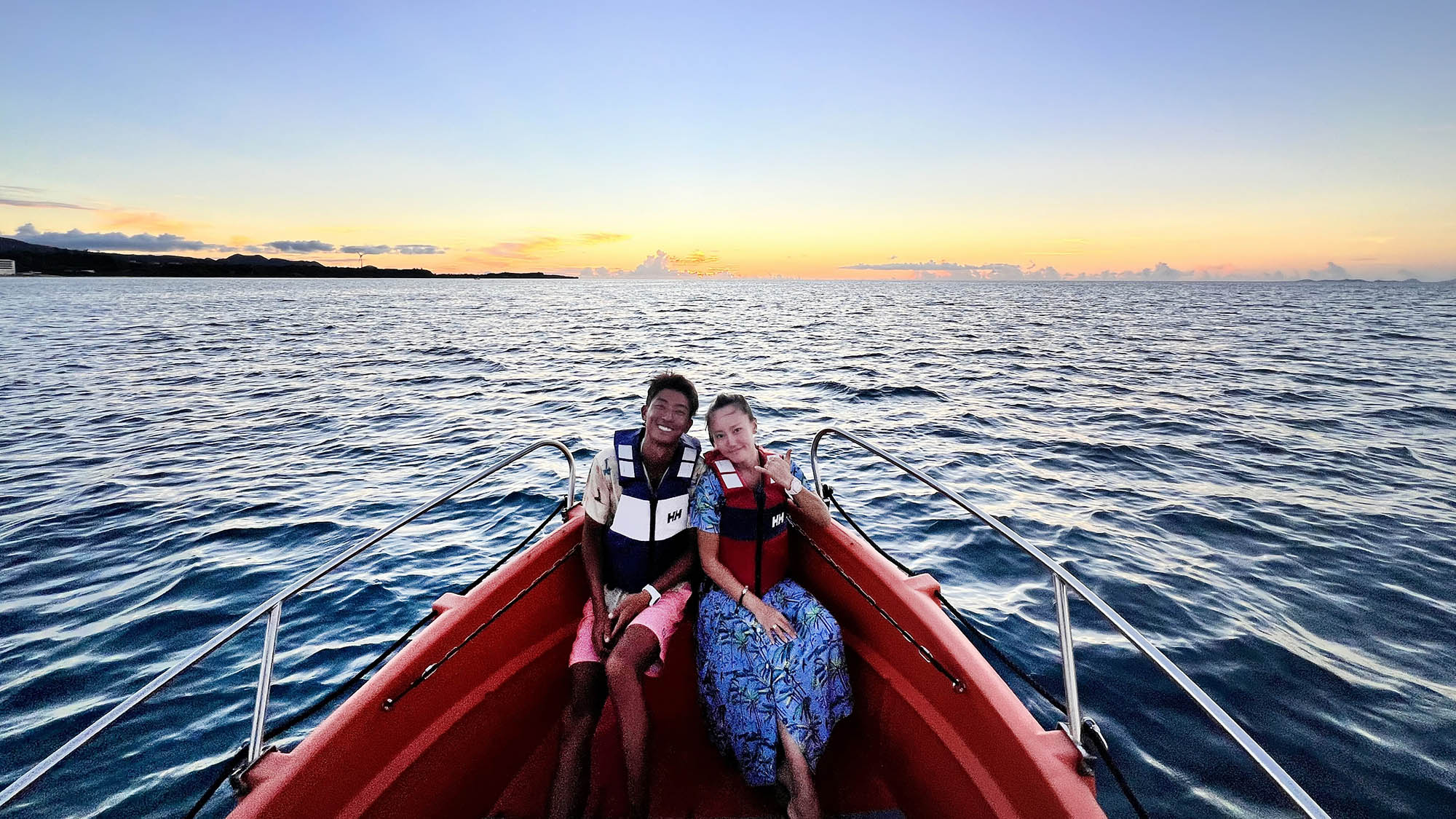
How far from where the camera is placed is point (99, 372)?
15.2 m

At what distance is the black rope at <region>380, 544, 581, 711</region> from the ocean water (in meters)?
2.10

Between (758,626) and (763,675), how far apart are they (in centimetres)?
19

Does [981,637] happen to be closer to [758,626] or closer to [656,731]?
[758,626]

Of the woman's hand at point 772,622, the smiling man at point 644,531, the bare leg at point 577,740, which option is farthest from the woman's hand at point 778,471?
the bare leg at point 577,740

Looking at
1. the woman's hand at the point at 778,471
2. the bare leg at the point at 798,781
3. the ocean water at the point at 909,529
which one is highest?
the woman's hand at the point at 778,471

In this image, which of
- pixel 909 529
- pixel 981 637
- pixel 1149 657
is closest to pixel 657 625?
pixel 981 637

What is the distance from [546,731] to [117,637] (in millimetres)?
4007

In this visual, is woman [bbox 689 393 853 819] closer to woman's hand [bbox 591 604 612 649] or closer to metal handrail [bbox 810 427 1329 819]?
woman's hand [bbox 591 604 612 649]

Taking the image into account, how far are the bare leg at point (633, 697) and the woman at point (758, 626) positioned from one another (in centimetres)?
32

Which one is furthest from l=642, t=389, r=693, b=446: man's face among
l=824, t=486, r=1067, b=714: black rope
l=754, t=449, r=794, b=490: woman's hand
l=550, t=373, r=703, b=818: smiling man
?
l=824, t=486, r=1067, b=714: black rope

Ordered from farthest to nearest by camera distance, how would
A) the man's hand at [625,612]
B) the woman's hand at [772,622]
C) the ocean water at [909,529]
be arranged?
the ocean water at [909,529] < the man's hand at [625,612] < the woman's hand at [772,622]

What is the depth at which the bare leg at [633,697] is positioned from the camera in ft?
7.75

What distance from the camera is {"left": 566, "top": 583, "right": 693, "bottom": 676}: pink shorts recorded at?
2.67 metres

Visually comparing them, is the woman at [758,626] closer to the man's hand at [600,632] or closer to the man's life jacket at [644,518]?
the man's life jacket at [644,518]
